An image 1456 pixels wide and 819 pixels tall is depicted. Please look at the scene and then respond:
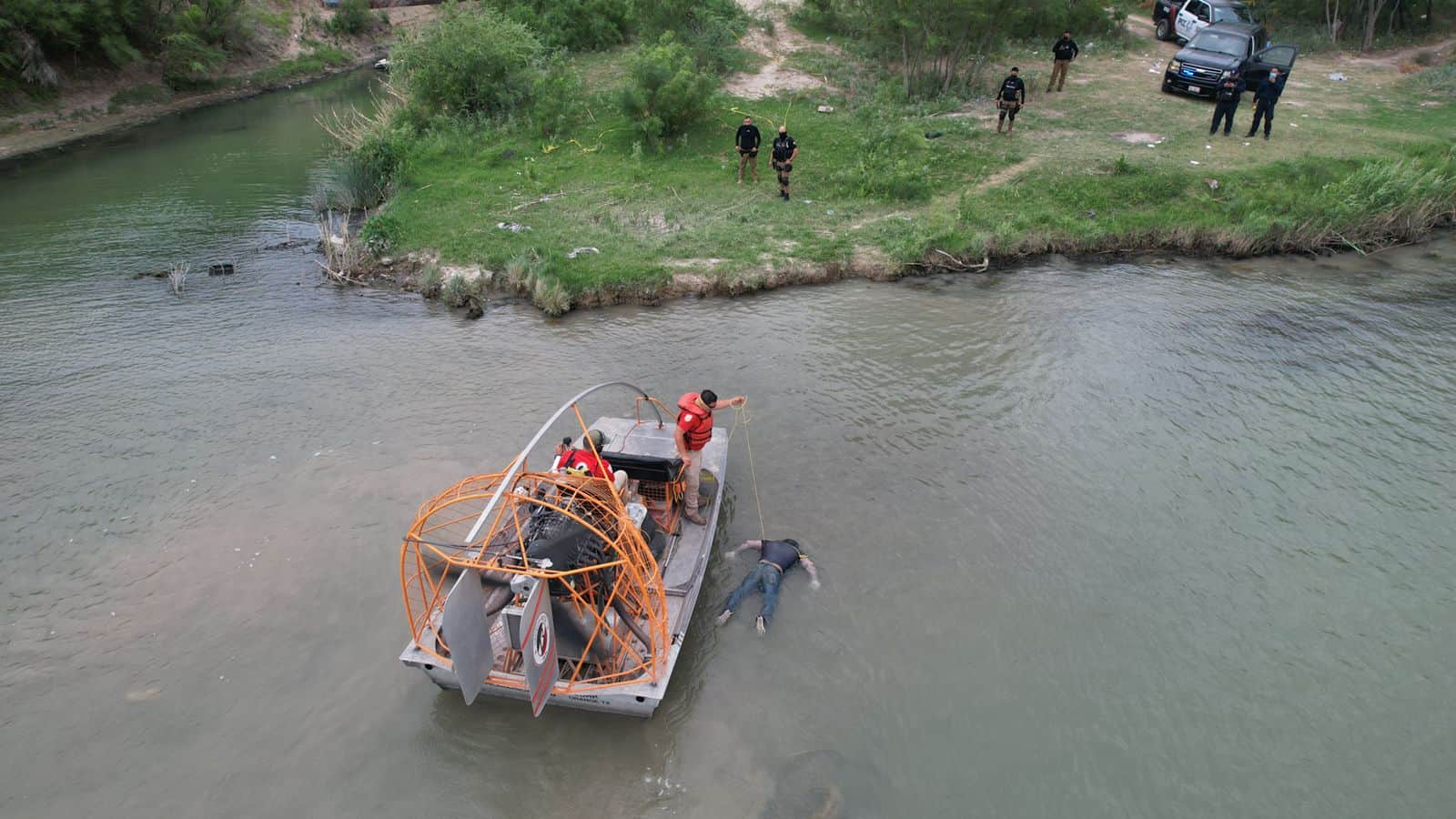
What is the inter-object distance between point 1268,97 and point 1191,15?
11668 millimetres

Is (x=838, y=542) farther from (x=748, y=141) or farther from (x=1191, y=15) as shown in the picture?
(x=1191, y=15)

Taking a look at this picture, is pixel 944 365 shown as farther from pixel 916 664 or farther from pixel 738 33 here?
pixel 738 33

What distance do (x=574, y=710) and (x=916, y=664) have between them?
11.7ft

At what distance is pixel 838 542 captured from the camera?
9656 millimetres

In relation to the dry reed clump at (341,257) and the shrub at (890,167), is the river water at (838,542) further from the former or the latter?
the shrub at (890,167)

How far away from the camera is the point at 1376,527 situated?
31.7ft

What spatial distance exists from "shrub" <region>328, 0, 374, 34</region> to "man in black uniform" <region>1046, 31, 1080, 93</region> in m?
36.3

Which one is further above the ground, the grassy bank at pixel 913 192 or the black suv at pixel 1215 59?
the black suv at pixel 1215 59

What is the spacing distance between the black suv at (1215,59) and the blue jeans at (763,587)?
69.8 feet

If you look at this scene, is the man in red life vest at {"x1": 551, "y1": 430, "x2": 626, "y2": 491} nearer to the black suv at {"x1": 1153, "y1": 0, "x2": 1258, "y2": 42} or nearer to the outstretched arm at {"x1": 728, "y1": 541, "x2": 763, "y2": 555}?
the outstretched arm at {"x1": 728, "y1": 541, "x2": 763, "y2": 555}

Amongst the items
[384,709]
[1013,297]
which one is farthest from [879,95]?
[384,709]

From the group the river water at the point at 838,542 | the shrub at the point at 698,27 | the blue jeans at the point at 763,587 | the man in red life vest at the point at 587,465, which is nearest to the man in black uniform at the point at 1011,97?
the river water at the point at 838,542

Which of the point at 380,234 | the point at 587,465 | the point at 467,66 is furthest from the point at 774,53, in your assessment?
the point at 587,465

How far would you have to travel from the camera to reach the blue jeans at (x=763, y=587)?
28.1 ft
